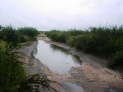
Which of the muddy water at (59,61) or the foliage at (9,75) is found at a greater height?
the foliage at (9,75)

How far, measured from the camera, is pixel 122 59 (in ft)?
36.2

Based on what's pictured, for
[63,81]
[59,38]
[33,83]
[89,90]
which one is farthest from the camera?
[59,38]

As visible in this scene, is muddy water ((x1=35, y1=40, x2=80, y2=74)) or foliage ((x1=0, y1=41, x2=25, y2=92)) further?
muddy water ((x1=35, y1=40, x2=80, y2=74))

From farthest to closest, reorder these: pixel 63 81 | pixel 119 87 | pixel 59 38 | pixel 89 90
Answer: pixel 59 38
pixel 63 81
pixel 119 87
pixel 89 90

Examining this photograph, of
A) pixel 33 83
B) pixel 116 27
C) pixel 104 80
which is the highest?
pixel 116 27

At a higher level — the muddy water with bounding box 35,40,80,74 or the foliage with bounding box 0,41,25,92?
the foliage with bounding box 0,41,25,92

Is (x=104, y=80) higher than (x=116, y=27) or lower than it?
lower

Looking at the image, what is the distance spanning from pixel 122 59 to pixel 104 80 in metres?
3.52

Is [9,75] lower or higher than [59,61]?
higher

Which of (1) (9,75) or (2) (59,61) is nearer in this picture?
(1) (9,75)

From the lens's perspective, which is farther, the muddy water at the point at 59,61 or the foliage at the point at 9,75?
the muddy water at the point at 59,61

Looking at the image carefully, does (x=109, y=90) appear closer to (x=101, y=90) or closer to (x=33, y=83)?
(x=101, y=90)

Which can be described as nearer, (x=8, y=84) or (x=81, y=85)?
(x=8, y=84)

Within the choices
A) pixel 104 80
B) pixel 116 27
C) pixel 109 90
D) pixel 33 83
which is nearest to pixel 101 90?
pixel 109 90
